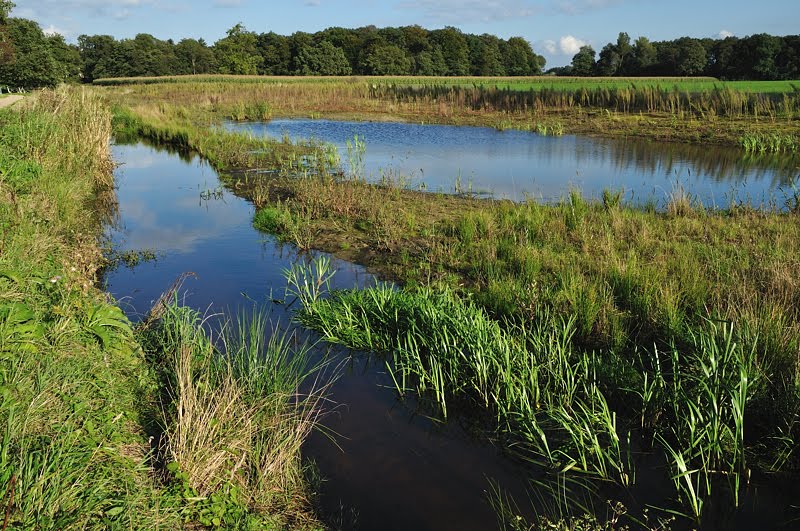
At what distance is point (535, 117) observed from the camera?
31.6 meters

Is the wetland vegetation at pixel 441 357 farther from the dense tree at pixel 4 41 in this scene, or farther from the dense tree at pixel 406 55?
the dense tree at pixel 406 55

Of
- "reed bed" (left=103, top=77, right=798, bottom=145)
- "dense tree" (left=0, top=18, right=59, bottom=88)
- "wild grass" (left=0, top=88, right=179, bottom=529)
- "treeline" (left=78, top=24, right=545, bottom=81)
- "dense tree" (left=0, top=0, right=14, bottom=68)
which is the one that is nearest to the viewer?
"wild grass" (left=0, top=88, right=179, bottom=529)

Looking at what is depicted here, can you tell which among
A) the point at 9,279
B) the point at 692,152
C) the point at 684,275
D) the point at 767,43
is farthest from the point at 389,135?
the point at 767,43

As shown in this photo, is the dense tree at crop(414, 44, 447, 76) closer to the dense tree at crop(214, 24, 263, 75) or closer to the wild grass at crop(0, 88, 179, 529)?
the dense tree at crop(214, 24, 263, 75)

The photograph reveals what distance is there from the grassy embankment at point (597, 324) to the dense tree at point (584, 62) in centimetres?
9331

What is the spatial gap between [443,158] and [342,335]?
1408cm

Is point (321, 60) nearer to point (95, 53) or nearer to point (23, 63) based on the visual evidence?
point (95, 53)

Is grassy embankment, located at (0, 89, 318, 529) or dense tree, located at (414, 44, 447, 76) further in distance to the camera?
dense tree, located at (414, 44, 447, 76)

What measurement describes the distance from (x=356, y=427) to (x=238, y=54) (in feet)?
318

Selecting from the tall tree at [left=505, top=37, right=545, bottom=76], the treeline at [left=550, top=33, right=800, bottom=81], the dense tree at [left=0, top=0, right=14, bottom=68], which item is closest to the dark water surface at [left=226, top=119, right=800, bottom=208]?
the dense tree at [left=0, top=0, right=14, bottom=68]

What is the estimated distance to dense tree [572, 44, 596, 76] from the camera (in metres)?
95.5

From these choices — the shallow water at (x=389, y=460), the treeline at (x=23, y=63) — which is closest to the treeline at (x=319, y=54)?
the treeline at (x=23, y=63)

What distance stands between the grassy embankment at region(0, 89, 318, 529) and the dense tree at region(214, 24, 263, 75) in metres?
92.8

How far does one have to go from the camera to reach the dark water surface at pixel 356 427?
4.17 metres
